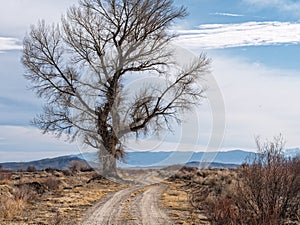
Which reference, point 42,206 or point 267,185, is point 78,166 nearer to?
point 42,206

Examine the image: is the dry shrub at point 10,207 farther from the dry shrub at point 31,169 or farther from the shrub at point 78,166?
the shrub at point 78,166

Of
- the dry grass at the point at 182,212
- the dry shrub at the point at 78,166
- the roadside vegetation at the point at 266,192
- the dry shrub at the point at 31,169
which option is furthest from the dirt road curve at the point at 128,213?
the dry shrub at the point at 78,166

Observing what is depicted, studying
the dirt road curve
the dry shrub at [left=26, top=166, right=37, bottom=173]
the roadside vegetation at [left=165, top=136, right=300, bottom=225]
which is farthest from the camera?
the dry shrub at [left=26, top=166, right=37, bottom=173]

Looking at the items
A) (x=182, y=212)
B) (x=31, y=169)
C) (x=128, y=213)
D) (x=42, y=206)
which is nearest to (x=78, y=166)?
(x=31, y=169)

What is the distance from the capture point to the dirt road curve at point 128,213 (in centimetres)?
1475

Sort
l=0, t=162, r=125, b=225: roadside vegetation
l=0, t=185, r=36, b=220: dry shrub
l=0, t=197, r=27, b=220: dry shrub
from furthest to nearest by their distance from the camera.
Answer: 1. l=0, t=185, r=36, b=220: dry shrub
2. l=0, t=197, r=27, b=220: dry shrub
3. l=0, t=162, r=125, b=225: roadside vegetation

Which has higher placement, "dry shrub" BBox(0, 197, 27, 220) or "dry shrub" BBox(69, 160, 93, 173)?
"dry shrub" BBox(69, 160, 93, 173)

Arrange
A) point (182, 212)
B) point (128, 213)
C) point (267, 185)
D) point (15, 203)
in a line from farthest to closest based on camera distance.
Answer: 1. point (15, 203)
2. point (182, 212)
3. point (128, 213)
4. point (267, 185)

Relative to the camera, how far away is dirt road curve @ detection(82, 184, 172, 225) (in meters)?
14.8

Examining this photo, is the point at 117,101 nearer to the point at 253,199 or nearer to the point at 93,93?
the point at 93,93

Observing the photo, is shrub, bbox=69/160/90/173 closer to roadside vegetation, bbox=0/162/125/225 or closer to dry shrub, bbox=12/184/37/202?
roadside vegetation, bbox=0/162/125/225

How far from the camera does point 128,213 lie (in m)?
16.5

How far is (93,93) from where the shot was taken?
1479 inches

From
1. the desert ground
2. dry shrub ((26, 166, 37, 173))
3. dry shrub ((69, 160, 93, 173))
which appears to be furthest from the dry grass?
dry shrub ((69, 160, 93, 173))
